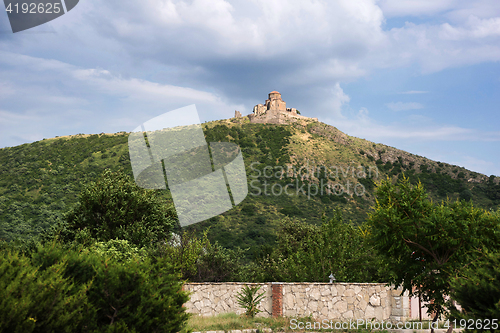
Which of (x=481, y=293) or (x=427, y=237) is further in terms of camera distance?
(x=427, y=237)

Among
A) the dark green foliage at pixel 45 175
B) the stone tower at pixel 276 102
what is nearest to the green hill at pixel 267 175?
the dark green foliage at pixel 45 175

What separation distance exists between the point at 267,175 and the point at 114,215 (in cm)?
4937

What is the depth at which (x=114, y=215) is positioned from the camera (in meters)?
22.1

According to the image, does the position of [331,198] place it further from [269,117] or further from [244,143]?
[269,117]

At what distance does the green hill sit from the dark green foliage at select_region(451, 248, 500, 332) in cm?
3374

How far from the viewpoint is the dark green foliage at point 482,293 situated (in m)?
6.70

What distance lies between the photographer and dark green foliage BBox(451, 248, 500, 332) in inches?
264

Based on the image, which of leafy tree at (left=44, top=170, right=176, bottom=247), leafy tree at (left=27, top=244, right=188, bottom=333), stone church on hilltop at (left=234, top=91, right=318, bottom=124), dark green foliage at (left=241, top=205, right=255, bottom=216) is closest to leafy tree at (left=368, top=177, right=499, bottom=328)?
leafy tree at (left=27, top=244, right=188, bottom=333)

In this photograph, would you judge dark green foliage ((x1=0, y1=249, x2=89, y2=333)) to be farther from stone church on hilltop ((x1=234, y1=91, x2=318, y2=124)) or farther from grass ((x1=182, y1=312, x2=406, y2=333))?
stone church on hilltop ((x1=234, y1=91, x2=318, y2=124))

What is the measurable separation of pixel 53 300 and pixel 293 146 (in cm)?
8235

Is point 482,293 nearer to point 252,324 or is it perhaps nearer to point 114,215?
point 252,324

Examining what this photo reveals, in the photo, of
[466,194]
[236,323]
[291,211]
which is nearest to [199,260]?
[236,323]

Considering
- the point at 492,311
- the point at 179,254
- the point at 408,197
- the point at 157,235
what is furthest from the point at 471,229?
the point at 157,235

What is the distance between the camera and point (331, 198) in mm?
66562
